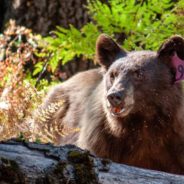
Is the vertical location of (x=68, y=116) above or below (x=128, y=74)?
below

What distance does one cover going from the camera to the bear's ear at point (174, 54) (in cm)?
597

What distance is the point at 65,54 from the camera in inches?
303

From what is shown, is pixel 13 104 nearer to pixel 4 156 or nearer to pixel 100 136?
pixel 100 136

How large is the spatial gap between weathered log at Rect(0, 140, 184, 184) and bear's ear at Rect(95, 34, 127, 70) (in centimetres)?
243

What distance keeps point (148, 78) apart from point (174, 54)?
0.33 meters

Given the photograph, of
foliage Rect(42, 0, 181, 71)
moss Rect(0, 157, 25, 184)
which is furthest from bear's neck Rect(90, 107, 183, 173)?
moss Rect(0, 157, 25, 184)

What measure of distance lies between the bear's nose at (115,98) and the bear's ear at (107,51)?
79 cm

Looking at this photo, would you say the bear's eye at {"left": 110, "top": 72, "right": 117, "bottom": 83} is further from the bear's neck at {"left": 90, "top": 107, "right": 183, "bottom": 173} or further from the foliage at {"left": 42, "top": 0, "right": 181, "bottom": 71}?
the foliage at {"left": 42, "top": 0, "right": 181, "bottom": 71}

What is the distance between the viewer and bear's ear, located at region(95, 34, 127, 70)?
20.9ft

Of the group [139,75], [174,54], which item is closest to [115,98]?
[139,75]

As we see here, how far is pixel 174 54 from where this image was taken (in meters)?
6.04

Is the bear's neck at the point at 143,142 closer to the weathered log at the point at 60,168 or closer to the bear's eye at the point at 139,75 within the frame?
the bear's eye at the point at 139,75

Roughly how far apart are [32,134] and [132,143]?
880mm

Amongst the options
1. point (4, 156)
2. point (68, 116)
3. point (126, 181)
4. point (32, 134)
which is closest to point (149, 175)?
point (126, 181)
